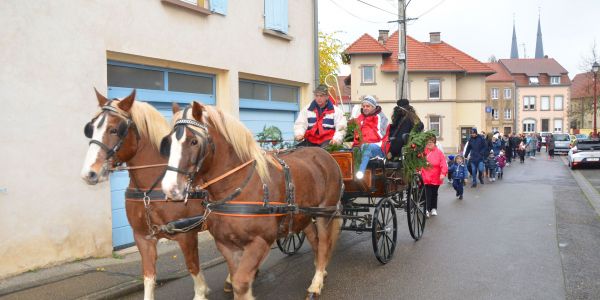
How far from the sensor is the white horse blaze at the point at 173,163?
358cm

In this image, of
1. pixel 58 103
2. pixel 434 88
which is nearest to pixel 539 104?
pixel 434 88

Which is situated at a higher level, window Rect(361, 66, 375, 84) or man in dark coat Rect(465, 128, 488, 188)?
window Rect(361, 66, 375, 84)

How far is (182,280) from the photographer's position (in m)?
6.23

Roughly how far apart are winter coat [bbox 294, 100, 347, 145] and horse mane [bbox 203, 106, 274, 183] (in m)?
2.09

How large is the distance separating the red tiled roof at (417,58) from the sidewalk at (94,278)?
1310 inches

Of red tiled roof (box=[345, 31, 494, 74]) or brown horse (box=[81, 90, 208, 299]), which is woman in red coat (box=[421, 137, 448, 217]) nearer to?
brown horse (box=[81, 90, 208, 299])

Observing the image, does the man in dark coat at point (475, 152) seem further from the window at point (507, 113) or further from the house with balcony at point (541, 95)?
the house with balcony at point (541, 95)

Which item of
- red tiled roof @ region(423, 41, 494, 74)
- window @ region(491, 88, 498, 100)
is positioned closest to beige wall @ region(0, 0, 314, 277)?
red tiled roof @ region(423, 41, 494, 74)

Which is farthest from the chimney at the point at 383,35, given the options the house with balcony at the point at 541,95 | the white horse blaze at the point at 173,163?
the white horse blaze at the point at 173,163

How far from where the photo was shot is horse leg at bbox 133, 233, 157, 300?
463cm

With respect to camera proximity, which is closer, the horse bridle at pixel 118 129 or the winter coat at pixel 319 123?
the horse bridle at pixel 118 129

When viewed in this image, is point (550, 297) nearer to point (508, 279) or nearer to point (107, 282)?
point (508, 279)

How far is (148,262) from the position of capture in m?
4.69

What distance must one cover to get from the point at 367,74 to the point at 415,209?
32.5 m
